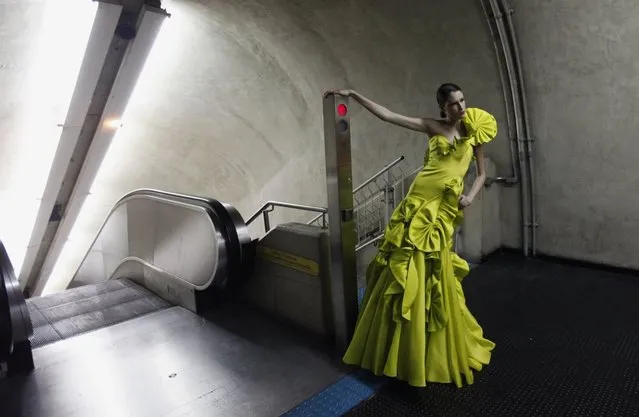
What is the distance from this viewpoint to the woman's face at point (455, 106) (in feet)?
8.01

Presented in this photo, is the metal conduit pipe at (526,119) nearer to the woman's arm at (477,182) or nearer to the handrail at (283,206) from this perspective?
the woman's arm at (477,182)

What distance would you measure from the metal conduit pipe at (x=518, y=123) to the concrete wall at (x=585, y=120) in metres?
0.13

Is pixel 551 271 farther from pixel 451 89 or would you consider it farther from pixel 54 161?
pixel 54 161

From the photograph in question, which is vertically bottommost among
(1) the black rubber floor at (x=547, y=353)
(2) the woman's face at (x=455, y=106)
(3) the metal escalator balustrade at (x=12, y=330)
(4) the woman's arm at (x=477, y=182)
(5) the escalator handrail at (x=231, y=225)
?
(1) the black rubber floor at (x=547, y=353)

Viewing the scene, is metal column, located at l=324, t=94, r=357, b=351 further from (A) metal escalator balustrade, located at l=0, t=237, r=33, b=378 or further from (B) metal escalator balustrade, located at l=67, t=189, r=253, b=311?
(A) metal escalator balustrade, located at l=0, t=237, r=33, b=378

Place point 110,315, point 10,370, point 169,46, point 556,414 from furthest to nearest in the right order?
point 169,46, point 110,315, point 10,370, point 556,414

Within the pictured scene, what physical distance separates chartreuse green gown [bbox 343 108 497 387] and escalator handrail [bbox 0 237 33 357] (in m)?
2.29

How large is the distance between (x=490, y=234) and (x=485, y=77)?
169cm

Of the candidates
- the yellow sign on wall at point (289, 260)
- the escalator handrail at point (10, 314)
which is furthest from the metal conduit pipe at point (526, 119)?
the escalator handrail at point (10, 314)

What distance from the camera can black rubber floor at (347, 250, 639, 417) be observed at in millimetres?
2307

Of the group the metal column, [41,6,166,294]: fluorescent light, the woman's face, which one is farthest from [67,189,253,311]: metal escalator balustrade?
the woman's face

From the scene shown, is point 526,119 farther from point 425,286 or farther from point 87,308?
point 87,308

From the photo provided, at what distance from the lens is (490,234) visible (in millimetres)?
Result: 4809

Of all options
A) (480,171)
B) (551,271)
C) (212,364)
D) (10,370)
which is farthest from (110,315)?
(551,271)
